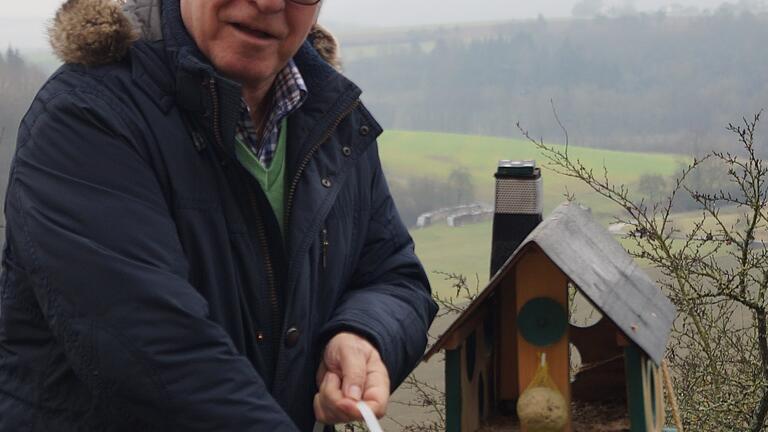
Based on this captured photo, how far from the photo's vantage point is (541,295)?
2127mm

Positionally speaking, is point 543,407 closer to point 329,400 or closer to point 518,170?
point 329,400

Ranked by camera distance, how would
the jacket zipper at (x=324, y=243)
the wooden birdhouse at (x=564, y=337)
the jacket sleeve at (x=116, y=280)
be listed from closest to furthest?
the jacket sleeve at (x=116, y=280), the jacket zipper at (x=324, y=243), the wooden birdhouse at (x=564, y=337)

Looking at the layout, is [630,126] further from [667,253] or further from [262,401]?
[262,401]

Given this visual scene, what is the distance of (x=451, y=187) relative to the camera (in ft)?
27.8

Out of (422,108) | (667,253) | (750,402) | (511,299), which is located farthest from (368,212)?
(422,108)

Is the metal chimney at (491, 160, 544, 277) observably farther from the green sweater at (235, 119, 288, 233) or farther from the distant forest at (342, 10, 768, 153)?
the distant forest at (342, 10, 768, 153)

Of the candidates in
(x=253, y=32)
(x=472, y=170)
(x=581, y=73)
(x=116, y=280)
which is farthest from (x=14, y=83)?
(x=581, y=73)

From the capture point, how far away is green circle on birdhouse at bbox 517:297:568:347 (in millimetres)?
2131

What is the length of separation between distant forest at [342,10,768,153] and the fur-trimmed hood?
5.83m

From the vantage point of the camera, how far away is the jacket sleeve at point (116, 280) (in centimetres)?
155

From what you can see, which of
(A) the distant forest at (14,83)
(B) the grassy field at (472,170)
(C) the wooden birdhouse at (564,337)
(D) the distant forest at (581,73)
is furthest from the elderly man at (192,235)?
(D) the distant forest at (581,73)

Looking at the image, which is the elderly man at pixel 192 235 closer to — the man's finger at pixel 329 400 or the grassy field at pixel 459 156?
the man's finger at pixel 329 400

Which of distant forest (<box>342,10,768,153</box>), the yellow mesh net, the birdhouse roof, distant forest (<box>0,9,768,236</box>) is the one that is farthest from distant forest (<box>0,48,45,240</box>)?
distant forest (<box>0,9,768,236</box>)

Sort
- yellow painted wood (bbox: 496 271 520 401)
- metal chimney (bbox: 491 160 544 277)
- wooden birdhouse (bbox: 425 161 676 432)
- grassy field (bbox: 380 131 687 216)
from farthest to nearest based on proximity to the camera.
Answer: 1. grassy field (bbox: 380 131 687 216)
2. metal chimney (bbox: 491 160 544 277)
3. yellow painted wood (bbox: 496 271 520 401)
4. wooden birdhouse (bbox: 425 161 676 432)
